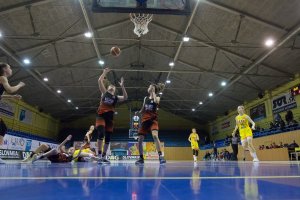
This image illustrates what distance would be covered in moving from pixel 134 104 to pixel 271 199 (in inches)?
1346

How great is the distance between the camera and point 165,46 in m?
16.9

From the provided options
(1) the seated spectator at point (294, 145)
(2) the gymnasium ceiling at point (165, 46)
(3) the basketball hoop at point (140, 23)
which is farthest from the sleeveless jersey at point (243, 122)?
(1) the seated spectator at point (294, 145)

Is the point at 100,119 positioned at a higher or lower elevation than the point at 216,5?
lower

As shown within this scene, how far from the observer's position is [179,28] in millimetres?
14516

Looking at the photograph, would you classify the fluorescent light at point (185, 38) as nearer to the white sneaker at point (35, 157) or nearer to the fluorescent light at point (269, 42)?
the fluorescent light at point (269, 42)

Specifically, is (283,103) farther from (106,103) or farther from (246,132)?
(106,103)

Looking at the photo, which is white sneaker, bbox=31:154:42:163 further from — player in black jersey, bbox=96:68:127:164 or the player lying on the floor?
player in black jersey, bbox=96:68:127:164

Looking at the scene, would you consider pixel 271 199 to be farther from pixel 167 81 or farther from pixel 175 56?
pixel 167 81

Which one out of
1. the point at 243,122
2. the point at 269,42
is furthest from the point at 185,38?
the point at 243,122

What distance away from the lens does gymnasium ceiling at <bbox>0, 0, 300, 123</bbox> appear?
11789mm

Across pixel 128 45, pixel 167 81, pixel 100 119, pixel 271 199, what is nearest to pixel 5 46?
pixel 128 45

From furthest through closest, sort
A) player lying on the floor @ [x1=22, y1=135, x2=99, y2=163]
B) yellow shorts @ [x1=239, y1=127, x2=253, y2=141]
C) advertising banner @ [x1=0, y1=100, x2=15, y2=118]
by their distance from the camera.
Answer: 1. advertising banner @ [x1=0, y1=100, x2=15, y2=118]
2. yellow shorts @ [x1=239, y1=127, x2=253, y2=141]
3. player lying on the floor @ [x1=22, y1=135, x2=99, y2=163]

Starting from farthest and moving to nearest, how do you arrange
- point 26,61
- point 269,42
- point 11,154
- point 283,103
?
point 283,103, point 26,61, point 11,154, point 269,42

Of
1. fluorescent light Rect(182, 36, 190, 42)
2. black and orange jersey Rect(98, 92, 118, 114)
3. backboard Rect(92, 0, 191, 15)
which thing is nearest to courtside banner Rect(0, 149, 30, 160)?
black and orange jersey Rect(98, 92, 118, 114)
